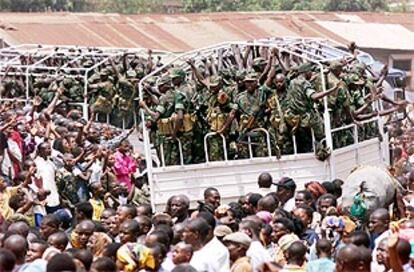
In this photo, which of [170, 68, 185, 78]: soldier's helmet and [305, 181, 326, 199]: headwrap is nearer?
[305, 181, 326, 199]: headwrap

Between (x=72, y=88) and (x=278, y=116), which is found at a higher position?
(x=278, y=116)

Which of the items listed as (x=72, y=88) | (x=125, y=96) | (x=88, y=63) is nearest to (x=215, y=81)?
(x=125, y=96)

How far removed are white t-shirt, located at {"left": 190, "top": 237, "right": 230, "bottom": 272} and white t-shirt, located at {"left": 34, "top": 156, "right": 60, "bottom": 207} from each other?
196 inches

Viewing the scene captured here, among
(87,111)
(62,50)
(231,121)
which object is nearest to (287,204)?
(231,121)

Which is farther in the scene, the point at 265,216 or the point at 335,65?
the point at 335,65

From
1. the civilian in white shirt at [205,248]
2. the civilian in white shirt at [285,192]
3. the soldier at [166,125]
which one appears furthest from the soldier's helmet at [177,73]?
the civilian in white shirt at [205,248]

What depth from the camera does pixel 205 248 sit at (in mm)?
8789

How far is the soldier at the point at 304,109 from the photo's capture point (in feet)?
46.3

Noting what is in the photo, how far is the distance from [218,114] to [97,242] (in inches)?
197

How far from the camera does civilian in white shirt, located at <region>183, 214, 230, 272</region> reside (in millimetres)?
8633

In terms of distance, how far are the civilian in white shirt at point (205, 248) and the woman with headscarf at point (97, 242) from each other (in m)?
0.79

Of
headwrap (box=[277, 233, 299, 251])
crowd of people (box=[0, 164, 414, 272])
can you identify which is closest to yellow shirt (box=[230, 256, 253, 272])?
crowd of people (box=[0, 164, 414, 272])

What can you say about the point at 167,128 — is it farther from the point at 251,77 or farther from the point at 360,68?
the point at 360,68

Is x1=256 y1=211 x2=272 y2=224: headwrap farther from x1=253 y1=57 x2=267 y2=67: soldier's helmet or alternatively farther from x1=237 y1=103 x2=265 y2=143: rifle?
x1=253 y1=57 x2=267 y2=67: soldier's helmet
